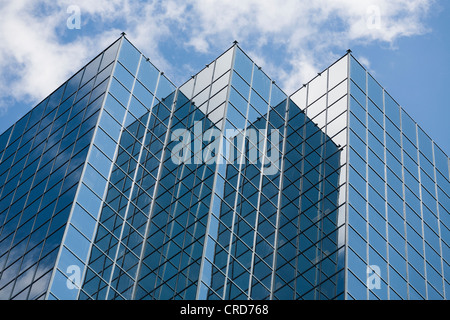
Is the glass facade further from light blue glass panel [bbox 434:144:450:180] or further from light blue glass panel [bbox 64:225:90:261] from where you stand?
light blue glass panel [bbox 434:144:450:180]

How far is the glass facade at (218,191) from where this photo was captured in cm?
4606

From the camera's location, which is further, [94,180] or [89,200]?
[94,180]

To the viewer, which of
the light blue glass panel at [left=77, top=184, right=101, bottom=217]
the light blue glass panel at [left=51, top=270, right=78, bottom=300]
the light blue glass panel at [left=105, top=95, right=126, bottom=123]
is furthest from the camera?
the light blue glass panel at [left=105, top=95, right=126, bottom=123]

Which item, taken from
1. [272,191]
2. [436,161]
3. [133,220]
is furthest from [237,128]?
[436,161]

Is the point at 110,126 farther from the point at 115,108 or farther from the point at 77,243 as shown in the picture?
the point at 77,243

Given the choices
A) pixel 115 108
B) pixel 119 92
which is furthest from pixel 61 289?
pixel 119 92

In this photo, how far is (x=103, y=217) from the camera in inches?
1852

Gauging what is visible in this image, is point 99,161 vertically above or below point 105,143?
below

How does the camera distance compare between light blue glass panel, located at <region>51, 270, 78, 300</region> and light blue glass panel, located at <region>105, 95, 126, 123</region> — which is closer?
light blue glass panel, located at <region>51, 270, 78, 300</region>

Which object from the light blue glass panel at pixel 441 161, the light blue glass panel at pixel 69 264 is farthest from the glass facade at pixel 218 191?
the light blue glass panel at pixel 441 161

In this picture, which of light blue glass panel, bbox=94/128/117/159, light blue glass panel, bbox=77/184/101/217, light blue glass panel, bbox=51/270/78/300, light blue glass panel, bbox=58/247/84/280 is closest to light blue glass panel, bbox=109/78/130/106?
light blue glass panel, bbox=94/128/117/159

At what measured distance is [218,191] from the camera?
50344mm

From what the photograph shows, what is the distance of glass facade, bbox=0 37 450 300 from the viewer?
46.1 meters

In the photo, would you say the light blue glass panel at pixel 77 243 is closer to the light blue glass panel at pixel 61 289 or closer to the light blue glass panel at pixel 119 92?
the light blue glass panel at pixel 61 289
